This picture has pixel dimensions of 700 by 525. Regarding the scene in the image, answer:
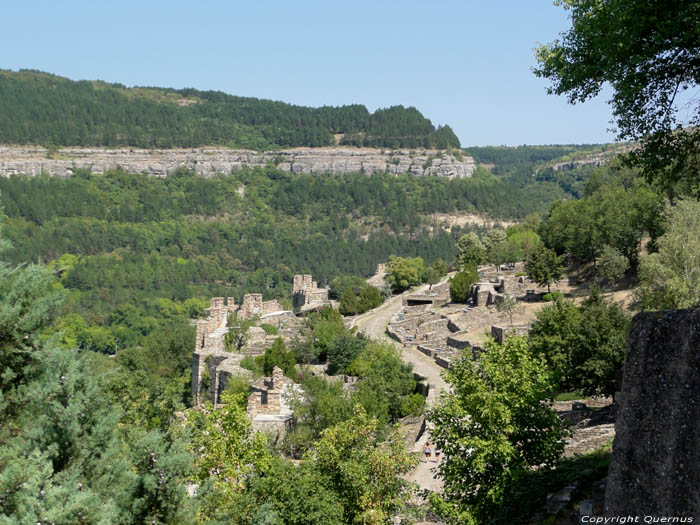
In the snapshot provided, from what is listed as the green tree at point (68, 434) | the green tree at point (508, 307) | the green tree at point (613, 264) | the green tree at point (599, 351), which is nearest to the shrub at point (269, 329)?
the green tree at point (508, 307)

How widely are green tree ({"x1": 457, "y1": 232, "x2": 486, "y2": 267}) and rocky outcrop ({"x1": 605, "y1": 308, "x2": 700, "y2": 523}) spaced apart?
5012 cm

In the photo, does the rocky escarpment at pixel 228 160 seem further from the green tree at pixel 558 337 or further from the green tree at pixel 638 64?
the green tree at pixel 638 64

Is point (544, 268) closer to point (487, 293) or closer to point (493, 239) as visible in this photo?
point (487, 293)

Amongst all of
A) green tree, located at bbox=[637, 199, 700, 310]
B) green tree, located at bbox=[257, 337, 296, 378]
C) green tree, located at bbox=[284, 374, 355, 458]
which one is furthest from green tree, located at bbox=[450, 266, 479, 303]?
green tree, located at bbox=[284, 374, 355, 458]

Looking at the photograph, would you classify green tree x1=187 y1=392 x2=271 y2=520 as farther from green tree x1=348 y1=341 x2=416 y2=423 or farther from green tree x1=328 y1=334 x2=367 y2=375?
green tree x1=328 y1=334 x2=367 y2=375

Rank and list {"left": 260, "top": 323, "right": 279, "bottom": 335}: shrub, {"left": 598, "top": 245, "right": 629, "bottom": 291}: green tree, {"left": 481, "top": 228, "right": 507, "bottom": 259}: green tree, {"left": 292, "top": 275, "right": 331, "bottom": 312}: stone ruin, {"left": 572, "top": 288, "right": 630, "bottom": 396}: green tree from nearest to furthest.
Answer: {"left": 572, "top": 288, "right": 630, "bottom": 396}: green tree → {"left": 598, "top": 245, "right": 629, "bottom": 291}: green tree → {"left": 260, "top": 323, "right": 279, "bottom": 335}: shrub → {"left": 292, "top": 275, "right": 331, "bottom": 312}: stone ruin → {"left": 481, "top": 228, "right": 507, "bottom": 259}: green tree

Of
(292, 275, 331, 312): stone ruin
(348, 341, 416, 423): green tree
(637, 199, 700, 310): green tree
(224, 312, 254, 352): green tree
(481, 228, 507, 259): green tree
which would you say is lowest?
(292, 275, 331, 312): stone ruin

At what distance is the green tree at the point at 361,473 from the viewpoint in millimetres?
13828

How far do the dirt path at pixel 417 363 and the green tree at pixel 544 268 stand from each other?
31.9 feet

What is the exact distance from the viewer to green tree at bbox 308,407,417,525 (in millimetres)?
13828

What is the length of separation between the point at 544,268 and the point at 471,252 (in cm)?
1988

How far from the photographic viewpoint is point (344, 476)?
1395cm

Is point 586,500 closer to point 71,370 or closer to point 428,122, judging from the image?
point 71,370

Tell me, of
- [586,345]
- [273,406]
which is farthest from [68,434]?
[586,345]
